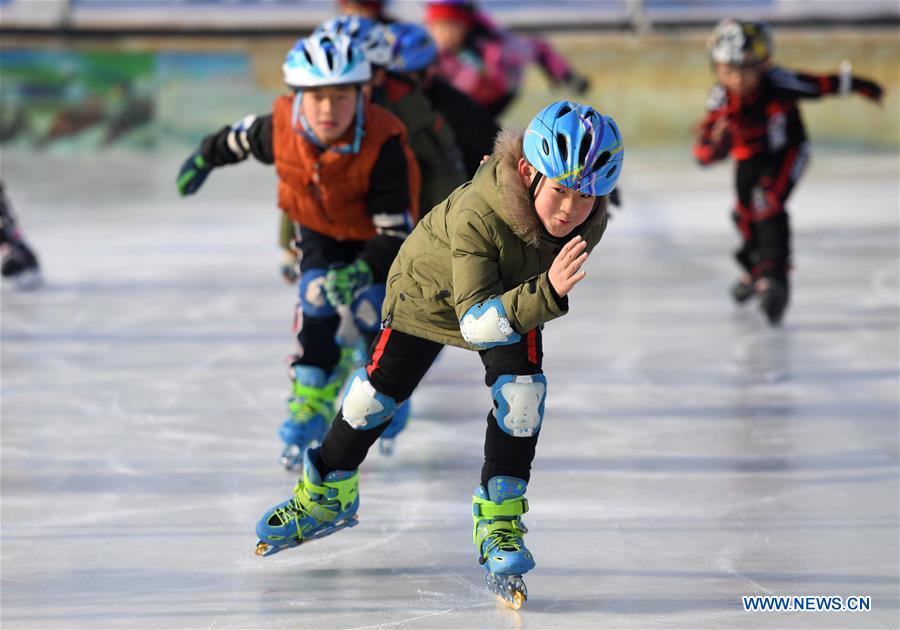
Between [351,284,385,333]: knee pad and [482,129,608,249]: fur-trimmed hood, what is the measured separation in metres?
1.43

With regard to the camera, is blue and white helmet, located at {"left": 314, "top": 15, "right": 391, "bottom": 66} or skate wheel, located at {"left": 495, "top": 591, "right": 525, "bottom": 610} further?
blue and white helmet, located at {"left": 314, "top": 15, "right": 391, "bottom": 66}

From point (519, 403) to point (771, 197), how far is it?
4.58m

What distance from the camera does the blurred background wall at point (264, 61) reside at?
15.5m

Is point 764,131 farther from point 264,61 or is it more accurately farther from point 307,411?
point 264,61

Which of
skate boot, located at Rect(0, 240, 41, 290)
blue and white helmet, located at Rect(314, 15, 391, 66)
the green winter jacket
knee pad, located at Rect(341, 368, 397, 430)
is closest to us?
the green winter jacket

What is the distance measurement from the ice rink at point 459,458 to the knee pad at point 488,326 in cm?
79

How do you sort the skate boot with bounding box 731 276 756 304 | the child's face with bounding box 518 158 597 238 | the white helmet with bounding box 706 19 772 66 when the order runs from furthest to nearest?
the skate boot with bounding box 731 276 756 304 → the white helmet with bounding box 706 19 772 66 → the child's face with bounding box 518 158 597 238

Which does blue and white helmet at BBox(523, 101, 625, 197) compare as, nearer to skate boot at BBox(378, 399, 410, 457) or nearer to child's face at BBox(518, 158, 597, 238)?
child's face at BBox(518, 158, 597, 238)

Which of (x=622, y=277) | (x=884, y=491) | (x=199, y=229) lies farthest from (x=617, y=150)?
(x=199, y=229)

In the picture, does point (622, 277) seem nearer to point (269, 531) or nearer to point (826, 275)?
point (826, 275)

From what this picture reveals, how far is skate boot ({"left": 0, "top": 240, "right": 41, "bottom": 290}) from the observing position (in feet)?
29.7

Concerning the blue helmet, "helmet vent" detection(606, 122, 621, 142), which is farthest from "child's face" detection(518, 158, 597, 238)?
the blue helmet

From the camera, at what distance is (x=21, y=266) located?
907 cm

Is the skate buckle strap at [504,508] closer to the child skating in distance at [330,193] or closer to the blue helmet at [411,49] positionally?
the child skating in distance at [330,193]
